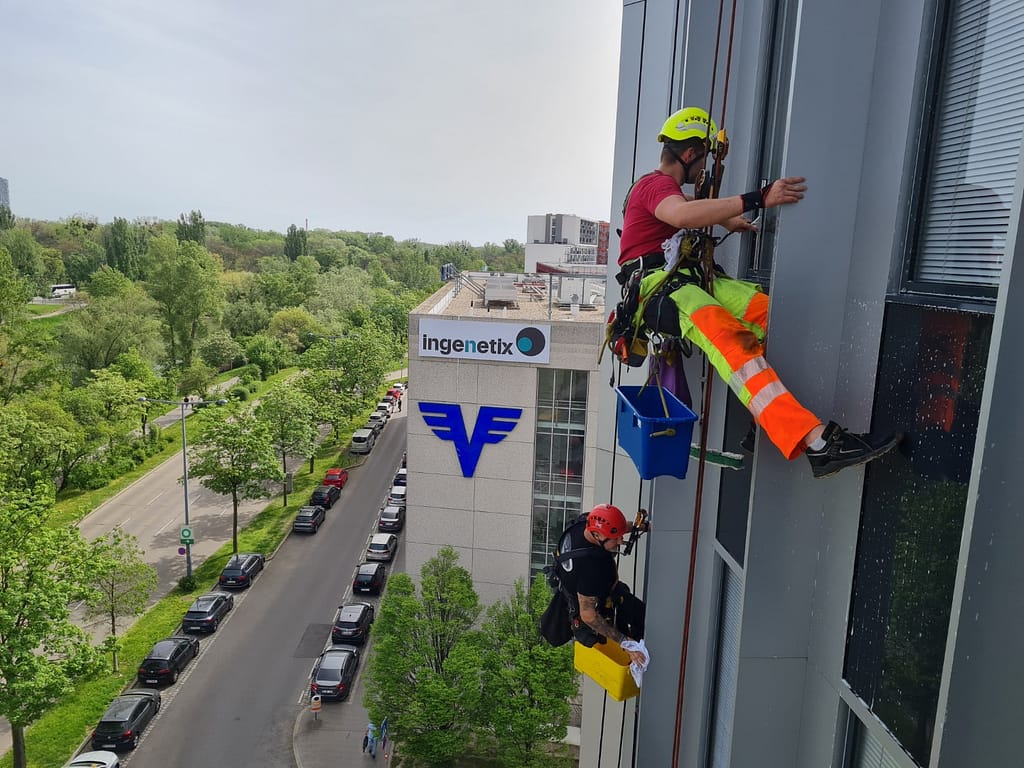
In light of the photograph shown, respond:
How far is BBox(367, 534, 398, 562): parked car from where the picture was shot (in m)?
24.9

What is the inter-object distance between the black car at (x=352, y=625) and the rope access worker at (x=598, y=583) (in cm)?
1687

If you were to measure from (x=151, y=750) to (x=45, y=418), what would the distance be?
741 inches

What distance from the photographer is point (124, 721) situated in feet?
51.9

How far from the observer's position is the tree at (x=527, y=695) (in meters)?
A: 13.1

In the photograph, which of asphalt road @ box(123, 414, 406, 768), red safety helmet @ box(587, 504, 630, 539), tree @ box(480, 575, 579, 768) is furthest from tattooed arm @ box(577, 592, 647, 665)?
asphalt road @ box(123, 414, 406, 768)

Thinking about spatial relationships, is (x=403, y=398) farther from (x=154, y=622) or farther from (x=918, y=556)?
(x=918, y=556)

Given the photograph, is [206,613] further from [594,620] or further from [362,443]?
[594,620]

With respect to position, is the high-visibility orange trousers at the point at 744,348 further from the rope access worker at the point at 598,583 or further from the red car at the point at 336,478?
the red car at the point at 336,478

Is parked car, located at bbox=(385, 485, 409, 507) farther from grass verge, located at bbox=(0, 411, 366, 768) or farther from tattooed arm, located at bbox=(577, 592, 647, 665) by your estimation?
tattooed arm, located at bbox=(577, 592, 647, 665)

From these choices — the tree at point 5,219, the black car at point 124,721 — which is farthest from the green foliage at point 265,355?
the tree at point 5,219

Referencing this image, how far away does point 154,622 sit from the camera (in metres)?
21.2

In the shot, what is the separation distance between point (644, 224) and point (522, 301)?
63.8 ft

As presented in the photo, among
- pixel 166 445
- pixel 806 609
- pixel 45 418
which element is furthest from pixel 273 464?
pixel 806 609

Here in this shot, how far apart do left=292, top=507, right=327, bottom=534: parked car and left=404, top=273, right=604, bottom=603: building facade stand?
1049cm
